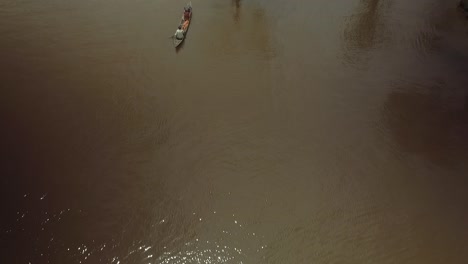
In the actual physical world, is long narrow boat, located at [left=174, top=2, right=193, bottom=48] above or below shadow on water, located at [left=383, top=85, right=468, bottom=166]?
above

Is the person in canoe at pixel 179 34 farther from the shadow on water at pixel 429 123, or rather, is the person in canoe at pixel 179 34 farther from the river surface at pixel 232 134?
the shadow on water at pixel 429 123

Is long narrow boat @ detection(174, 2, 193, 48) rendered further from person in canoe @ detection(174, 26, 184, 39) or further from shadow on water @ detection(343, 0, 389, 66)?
shadow on water @ detection(343, 0, 389, 66)

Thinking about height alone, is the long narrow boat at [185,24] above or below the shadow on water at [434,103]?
above

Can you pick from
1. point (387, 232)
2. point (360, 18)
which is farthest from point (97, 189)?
point (360, 18)

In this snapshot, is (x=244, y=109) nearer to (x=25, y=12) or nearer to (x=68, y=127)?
(x=68, y=127)

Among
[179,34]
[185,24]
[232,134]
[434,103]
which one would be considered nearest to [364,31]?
[434,103]

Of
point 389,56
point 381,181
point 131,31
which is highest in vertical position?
point 131,31

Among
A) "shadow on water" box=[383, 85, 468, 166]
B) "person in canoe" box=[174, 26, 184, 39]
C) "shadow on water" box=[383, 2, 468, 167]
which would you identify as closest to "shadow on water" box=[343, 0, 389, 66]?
"shadow on water" box=[383, 2, 468, 167]

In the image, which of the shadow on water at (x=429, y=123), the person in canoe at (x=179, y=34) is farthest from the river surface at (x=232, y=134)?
the person in canoe at (x=179, y=34)
